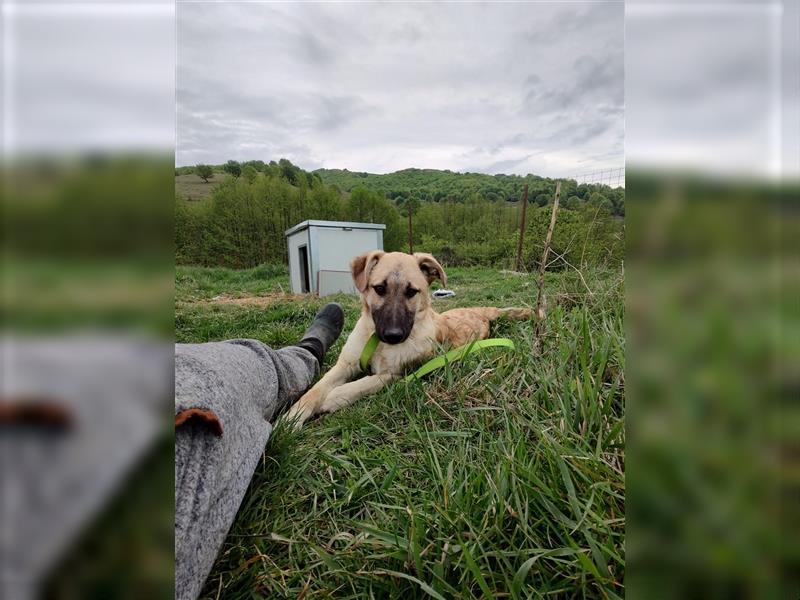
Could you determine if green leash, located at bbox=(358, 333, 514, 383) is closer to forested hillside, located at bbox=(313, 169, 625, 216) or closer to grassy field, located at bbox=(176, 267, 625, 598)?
grassy field, located at bbox=(176, 267, 625, 598)

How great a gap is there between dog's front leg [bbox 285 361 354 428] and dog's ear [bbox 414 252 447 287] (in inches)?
14.6

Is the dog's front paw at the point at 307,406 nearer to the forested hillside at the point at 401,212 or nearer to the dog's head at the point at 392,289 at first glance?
the dog's head at the point at 392,289

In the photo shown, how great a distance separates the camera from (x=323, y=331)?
4.01 ft

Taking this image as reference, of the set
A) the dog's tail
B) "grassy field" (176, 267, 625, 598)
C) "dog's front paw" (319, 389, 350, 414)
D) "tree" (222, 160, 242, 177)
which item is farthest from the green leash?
"tree" (222, 160, 242, 177)

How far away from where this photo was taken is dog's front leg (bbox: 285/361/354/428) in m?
0.62

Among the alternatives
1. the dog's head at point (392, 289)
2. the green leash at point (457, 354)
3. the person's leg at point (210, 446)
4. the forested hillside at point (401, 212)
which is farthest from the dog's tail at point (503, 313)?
the person's leg at point (210, 446)

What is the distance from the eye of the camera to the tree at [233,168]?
72 centimetres

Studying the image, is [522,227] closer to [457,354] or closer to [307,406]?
[457,354]
